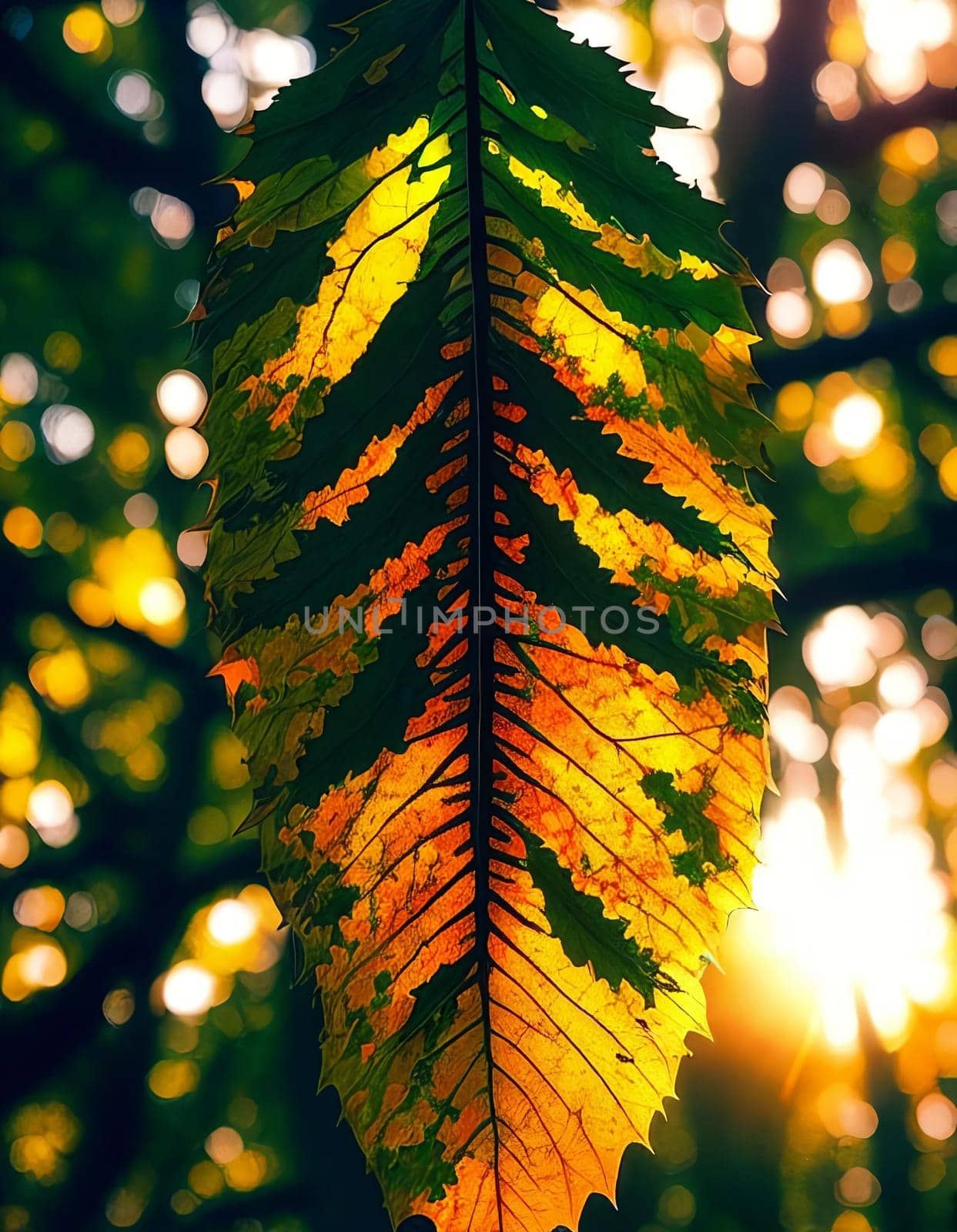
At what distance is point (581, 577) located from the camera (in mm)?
222

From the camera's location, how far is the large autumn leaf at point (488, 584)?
0.19 meters

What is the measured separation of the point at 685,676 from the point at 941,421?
827mm

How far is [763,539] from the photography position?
0.68ft

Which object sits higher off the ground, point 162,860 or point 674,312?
point 674,312

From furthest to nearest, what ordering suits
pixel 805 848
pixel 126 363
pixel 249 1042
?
pixel 249 1042, pixel 126 363, pixel 805 848

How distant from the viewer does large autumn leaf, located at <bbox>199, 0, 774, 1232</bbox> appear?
0.19 m

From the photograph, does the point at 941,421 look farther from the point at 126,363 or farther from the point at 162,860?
the point at 162,860

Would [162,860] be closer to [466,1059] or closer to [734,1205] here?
[734,1205]

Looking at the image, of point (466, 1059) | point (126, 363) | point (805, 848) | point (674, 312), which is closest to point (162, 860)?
point (126, 363)

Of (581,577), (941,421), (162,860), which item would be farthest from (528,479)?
(162,860)

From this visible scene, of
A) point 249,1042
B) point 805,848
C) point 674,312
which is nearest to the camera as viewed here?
point 674,312

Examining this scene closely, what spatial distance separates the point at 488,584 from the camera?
0.23 m

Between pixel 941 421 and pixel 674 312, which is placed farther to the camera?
pixel 941 421

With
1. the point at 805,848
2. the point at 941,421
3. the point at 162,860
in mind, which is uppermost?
the point at 941,421
